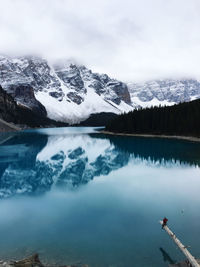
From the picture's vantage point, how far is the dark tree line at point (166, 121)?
285 feet

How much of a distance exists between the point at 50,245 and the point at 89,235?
2.73m

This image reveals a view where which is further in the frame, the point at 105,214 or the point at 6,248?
the point at 105,214

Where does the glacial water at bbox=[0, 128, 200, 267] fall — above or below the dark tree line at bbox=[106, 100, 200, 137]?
below

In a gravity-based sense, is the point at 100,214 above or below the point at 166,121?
below

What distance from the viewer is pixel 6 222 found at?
18375 mm

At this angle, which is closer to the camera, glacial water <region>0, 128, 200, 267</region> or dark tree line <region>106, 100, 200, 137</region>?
glacial water <region>0, 128, 200, 267</region>

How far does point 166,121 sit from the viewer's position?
99000 millimetres

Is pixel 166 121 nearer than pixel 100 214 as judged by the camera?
No

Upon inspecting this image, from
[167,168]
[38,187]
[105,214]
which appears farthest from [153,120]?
[105,214]

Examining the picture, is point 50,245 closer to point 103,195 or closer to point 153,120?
point 103,195

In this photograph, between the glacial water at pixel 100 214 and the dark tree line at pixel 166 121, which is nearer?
the glacial water at pixel 100 214

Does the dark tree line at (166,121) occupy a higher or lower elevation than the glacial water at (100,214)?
higher

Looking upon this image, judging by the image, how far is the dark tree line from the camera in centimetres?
8699

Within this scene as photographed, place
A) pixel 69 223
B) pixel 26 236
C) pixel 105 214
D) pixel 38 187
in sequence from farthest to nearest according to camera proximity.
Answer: pixel 38 187 < pixel 105 214 < pixel 69 223 < pixel 26 236
